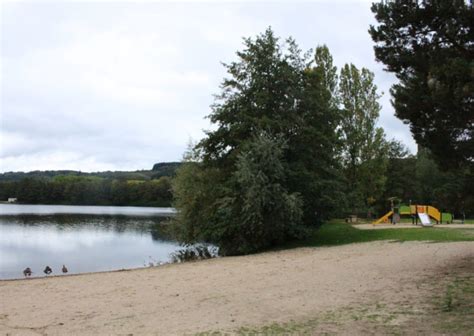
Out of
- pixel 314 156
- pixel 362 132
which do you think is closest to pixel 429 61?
pixel 314 156

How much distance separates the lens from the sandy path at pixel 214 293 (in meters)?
8.79

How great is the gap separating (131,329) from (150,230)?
49.2 metres

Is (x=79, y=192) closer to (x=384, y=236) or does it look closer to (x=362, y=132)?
(x=362, y=132)

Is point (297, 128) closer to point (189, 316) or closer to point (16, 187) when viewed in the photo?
point (189, 316)

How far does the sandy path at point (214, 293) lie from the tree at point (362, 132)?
20.6 m

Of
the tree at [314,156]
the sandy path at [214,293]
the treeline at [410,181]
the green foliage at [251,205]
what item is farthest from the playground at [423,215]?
the sandy path at [214,293]

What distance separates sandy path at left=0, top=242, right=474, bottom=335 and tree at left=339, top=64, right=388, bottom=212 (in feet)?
67.7

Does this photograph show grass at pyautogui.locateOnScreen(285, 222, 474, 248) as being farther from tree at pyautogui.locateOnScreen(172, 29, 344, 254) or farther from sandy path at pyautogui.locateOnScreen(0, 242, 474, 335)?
sandy path at pyautogui.locateOnScreen(0, 242, 474, 335)

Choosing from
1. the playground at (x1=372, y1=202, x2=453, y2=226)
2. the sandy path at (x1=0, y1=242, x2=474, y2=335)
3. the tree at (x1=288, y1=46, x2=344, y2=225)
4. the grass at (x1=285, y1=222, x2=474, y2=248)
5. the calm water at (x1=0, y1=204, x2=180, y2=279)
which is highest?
the tree at (x1=288, y1=46, x2=344, y2=225)

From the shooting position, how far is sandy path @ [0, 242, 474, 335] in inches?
346

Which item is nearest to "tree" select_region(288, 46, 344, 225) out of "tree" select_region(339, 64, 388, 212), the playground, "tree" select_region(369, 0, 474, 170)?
the playground

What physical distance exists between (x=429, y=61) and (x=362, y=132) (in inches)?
1100

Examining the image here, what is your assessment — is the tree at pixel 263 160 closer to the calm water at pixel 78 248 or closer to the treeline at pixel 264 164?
the treeline at pixel 264 164

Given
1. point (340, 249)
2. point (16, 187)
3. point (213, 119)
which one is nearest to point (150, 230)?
point (213, 119)
